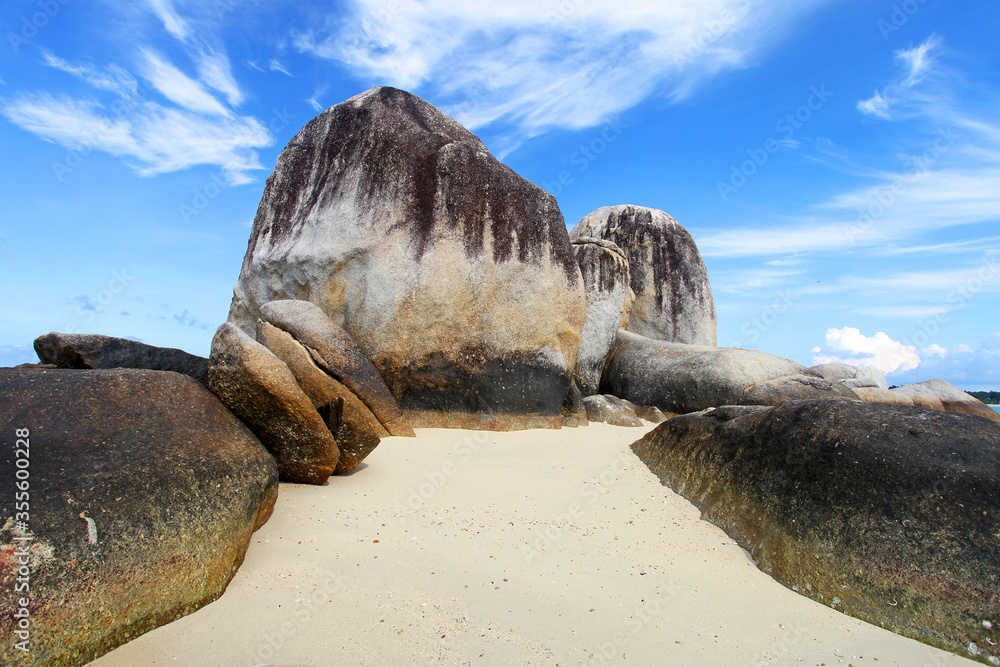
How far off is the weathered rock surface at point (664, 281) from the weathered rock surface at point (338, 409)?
35.9 ft

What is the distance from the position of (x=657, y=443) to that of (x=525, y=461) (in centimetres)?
107

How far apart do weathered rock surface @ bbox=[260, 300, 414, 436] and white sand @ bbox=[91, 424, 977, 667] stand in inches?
45.9

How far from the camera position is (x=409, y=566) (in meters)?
2.79

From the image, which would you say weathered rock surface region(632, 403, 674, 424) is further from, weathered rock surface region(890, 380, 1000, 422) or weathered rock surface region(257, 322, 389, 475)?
weathered rock surface region(257, 322, 389, 475)

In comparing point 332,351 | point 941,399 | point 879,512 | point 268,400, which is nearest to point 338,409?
point 268,400

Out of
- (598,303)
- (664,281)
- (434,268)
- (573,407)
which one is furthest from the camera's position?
(664,281)

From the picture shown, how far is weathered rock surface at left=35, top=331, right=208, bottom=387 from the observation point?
4125 millimetres

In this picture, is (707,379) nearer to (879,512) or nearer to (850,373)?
(850,373)

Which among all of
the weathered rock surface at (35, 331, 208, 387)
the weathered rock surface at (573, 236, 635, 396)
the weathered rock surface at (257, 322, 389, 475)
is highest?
the weathered rock surface at (573, 236, 635, 396)

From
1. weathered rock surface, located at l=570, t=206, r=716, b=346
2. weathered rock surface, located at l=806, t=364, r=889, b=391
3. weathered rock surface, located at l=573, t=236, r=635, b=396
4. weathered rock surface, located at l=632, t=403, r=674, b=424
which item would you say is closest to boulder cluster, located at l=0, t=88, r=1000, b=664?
weathered rock surface, located at l=632, t=403, r=674, b=424

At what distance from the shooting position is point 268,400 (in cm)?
343

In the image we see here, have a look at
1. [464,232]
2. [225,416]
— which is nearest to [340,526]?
[225,416]

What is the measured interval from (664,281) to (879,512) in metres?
12.1

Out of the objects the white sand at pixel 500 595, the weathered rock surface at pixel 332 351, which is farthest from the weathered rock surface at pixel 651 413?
the white sand at pixel 500 595
